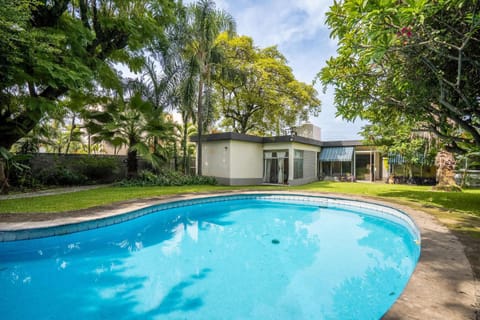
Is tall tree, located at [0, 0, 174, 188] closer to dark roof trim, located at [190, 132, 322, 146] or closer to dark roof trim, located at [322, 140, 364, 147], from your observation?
dark roof trim, located at [190, 132, 322, 146]

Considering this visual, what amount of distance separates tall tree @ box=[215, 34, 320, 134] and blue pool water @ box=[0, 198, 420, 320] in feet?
43.2

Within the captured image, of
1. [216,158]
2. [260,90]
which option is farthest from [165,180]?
[260,90]

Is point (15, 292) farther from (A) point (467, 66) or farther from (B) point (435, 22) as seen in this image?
(A) point (467, 66)

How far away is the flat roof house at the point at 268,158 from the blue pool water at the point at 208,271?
868cm

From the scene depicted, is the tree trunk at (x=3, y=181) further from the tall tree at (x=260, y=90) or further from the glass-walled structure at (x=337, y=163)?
the glass-walled structure at (x=337, y=163)

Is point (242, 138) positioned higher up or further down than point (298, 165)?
higher up

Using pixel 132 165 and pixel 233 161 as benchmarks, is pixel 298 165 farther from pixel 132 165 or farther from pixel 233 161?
pixel 132 165

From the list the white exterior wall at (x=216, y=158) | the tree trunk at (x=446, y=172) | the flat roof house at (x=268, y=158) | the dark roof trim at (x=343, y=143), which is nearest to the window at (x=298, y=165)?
the flat roof house at (x=268, y=158)

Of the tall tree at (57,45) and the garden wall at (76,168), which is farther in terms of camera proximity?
the garden wall at (76,168)

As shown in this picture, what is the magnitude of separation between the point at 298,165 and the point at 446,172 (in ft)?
31.0

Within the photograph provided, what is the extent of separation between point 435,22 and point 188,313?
8667 mm

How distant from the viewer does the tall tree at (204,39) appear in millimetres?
15297

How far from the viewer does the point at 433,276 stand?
3510mm

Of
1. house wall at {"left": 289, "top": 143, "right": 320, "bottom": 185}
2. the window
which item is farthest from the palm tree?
house wall at {"left": 289, "top": 143, "right": 320, "bottom": 185}
